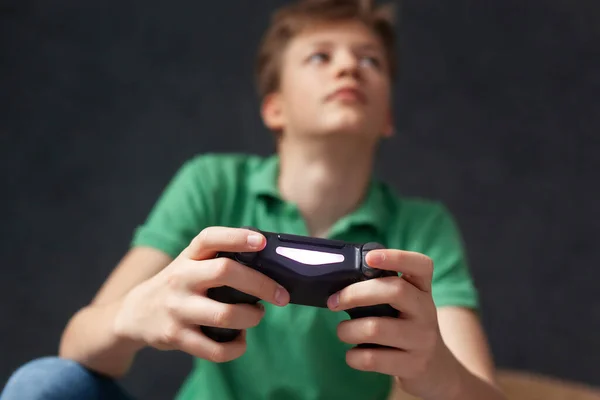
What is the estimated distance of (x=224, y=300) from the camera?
552 millimetres

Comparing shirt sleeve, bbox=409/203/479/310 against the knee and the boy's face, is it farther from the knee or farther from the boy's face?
the knee

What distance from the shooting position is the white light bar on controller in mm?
520

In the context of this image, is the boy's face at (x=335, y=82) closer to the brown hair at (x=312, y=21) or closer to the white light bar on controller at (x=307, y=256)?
the brown hair at (x=312, y=21)

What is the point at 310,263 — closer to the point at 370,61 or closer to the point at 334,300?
the point at 334,300

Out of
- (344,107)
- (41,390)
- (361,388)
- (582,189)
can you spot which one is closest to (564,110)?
(582,189)

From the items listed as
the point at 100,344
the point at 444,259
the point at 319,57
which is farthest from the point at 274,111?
the point at 100,344

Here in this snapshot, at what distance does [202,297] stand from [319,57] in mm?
498

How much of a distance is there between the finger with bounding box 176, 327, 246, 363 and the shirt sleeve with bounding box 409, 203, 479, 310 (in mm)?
364

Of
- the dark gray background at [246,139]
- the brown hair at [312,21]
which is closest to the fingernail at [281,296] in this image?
the brown hair at [312,21]

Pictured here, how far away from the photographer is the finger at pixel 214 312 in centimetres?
54

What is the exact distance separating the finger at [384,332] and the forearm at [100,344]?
26cm

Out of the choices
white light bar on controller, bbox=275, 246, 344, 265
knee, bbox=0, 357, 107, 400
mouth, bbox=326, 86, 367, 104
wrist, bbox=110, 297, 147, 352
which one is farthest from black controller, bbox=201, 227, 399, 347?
mouth, bbox=326, 86, 367, 104

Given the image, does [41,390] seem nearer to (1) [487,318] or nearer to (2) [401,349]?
(2) [401,349]

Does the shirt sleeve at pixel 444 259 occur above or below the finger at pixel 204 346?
below
